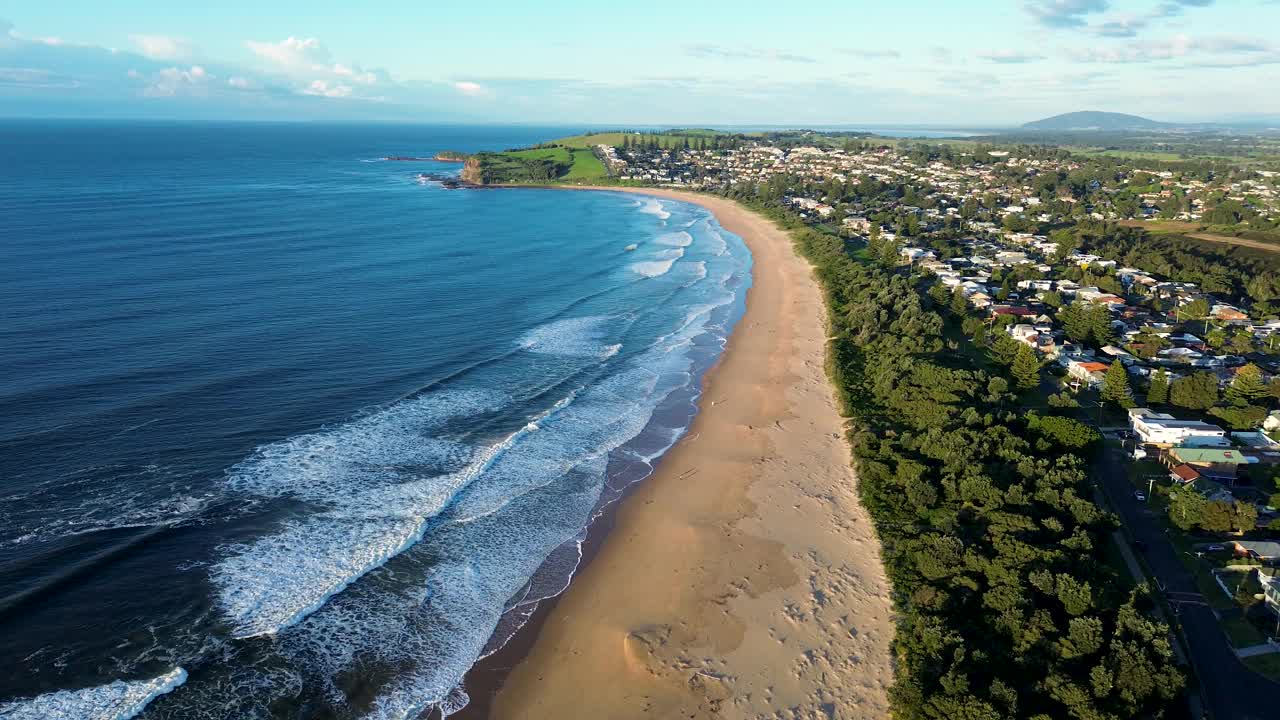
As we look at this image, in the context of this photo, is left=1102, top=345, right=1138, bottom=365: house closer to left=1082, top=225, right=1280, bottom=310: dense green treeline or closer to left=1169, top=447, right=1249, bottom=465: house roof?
left=1169, top=447, right=1249, bottom=465: house roof

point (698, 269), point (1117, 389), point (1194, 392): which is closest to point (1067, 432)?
point (1117, 389)

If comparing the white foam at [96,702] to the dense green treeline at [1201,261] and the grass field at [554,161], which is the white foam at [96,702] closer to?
the dense green treeline at [1201,261]

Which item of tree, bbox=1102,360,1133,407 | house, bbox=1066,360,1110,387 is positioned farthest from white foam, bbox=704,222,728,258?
tree, bbox=1102,360,1133,407

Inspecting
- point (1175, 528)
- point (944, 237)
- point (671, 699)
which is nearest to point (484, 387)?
point (671, 699)

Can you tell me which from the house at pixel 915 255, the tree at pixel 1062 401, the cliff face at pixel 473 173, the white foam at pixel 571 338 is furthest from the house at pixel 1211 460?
the cliff face at pixel 473 173

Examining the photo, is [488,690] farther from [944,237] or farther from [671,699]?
[944,237]

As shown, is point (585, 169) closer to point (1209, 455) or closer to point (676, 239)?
point (676, 239)
